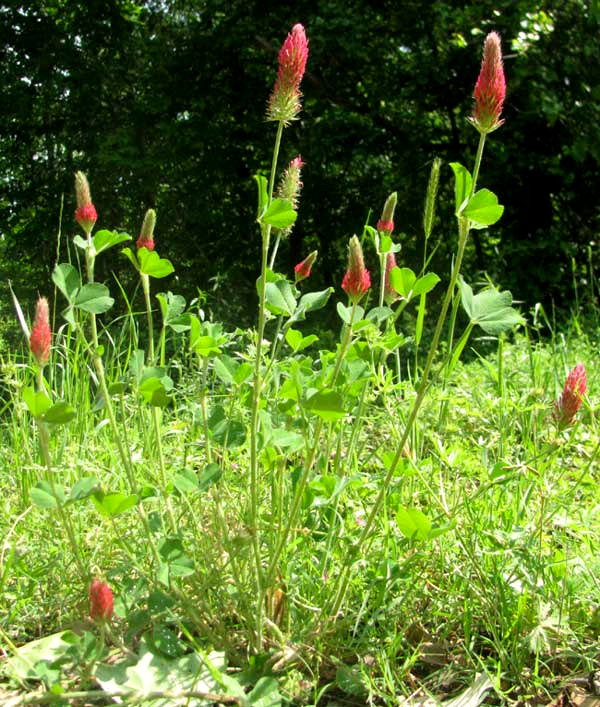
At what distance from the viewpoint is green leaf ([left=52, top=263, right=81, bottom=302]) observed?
114 centimetres

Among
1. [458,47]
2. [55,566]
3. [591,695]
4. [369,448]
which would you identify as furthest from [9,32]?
[591,695]

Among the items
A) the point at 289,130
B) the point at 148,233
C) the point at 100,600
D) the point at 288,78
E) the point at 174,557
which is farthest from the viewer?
the point at 289,130

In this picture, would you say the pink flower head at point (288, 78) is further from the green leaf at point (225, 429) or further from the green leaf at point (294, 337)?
the green leaf at point (225, 429)

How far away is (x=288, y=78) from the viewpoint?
3.38ft

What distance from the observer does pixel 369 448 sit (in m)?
2.51

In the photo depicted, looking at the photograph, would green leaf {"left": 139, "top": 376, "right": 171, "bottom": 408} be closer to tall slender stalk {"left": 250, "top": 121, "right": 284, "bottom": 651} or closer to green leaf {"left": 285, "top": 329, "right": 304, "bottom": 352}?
tall slender stalk {"left": 250, "top": 121, "right": 284, "bottom": 651}

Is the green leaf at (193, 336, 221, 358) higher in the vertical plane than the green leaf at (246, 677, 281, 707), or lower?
higher

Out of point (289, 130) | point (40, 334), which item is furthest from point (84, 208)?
point (289, 130)

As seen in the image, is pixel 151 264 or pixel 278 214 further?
pixel 151 264

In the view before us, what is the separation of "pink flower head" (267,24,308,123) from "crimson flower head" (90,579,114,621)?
0.65 m

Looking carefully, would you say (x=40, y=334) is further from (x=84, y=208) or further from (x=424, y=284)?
(x=424, y=284)

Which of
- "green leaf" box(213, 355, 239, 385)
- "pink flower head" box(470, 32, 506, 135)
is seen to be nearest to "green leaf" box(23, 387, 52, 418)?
"green leaf" box(213, 355, 239, 385)

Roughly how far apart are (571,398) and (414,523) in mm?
346

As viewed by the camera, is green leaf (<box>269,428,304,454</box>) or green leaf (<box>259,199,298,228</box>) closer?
green leaf (<box>259,199,298,228</box>)
